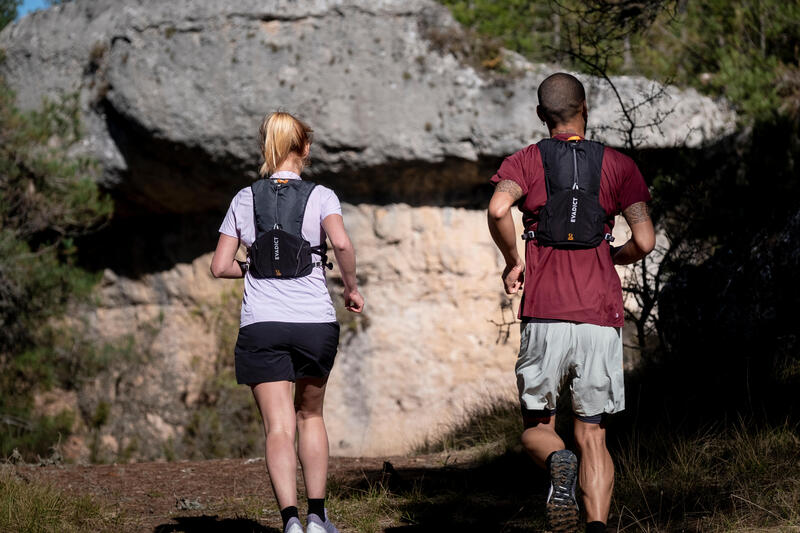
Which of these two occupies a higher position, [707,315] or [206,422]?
[707,315]

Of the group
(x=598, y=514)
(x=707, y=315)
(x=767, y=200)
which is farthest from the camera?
(x=767, y=200)

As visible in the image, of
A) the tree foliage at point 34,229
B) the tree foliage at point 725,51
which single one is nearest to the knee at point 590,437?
the tree foliage at point 725,51

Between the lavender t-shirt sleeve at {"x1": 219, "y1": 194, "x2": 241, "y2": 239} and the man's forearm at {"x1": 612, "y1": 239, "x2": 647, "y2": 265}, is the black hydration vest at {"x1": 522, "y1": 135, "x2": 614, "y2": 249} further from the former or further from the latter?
the lavender t-shirt sleeve at {"x1": 219, "y1": 194, "x2": 241, "y2": 239}

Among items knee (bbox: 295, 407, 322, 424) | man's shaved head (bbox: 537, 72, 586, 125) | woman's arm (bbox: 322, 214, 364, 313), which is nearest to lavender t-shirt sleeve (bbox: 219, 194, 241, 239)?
woman's arm (bbox: 322, 214, 364, 313)

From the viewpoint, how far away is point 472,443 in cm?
591

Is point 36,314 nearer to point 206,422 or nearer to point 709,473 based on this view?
point 206,422

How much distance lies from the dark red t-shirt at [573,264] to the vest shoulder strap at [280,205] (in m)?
0.73

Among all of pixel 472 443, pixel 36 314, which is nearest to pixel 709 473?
pixel 472 443

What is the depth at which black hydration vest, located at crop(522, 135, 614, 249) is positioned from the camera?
2.83 meters

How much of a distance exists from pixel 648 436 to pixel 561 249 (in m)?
1.97

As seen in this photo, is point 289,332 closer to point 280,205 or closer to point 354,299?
point 354,299

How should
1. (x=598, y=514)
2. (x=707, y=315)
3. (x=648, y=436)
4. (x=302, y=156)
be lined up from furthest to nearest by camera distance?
(x=707, y=315) < (x=648, y=436) < (x=302, y=156) < (x=598, y=514)

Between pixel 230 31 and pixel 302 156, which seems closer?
pixel 302 156

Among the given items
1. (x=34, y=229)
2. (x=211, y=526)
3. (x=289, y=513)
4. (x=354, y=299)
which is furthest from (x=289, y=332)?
(x=34, y=229)
